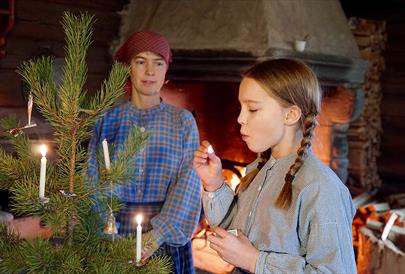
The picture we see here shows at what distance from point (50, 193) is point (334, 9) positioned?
2838 millimetres

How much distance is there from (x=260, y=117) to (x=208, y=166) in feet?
0.74

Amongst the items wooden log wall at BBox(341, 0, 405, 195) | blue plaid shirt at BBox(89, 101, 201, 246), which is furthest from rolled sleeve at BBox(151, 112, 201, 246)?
wooden log wall at BBox(341, 0, 405, 195)

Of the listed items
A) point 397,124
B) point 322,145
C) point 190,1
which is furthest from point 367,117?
point 190,1

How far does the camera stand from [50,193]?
101 centimetres

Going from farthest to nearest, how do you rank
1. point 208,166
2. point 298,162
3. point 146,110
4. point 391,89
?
point 391,89
point 146,110
point 208,166
point 298,162

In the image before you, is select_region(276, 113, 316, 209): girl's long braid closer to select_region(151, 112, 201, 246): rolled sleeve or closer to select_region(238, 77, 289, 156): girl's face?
select_region(238, 77, 289, 156): girl's face

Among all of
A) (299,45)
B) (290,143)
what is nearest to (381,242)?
(299,45)

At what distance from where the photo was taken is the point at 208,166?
1.29 m

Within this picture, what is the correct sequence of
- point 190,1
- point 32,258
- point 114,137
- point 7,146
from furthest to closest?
point 190,1 < point 7,146 < point 114,137 < point 32,258

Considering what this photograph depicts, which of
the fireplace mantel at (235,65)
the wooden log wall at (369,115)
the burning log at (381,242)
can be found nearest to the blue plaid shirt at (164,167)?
the fireplace mantel at (235,65)

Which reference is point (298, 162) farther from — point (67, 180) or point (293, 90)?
point (67, 180)

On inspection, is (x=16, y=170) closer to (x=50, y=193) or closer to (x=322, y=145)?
(x=50, y=193)

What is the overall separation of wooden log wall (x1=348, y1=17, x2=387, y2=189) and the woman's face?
247cm

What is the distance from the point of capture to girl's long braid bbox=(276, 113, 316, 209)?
1.11 m
